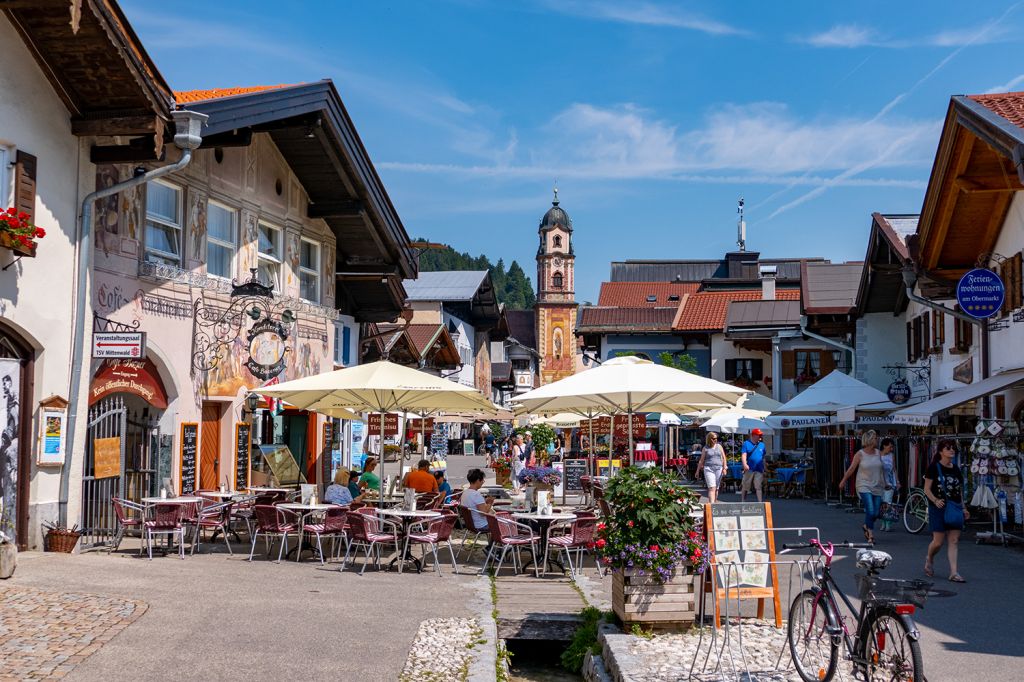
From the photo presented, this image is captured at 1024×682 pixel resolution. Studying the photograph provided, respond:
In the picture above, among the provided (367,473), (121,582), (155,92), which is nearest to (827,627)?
(121,582)

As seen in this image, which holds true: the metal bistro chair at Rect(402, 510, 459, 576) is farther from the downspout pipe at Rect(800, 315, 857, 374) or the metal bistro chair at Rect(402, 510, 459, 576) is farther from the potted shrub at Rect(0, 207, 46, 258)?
the downspout pipe at Rect(800, 315, 857, 374)

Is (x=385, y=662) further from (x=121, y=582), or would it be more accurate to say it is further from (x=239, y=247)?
(x=239, y=247)

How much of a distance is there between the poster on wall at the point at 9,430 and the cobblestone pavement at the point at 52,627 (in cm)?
249

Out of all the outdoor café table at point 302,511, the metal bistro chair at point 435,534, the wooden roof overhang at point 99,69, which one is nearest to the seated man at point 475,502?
the metal bistro chair at point 435,534

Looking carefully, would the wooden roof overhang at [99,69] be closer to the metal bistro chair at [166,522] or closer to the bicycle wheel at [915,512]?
the metal bistro chair at [166,522]

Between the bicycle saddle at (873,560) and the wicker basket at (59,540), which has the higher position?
the bicycle saddle at (873,560)

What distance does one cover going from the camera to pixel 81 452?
42.8ft

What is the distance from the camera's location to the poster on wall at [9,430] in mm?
11977

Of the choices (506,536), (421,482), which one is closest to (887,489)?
(421,482)

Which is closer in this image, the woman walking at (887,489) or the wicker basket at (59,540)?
the wicker basket at (59,540)

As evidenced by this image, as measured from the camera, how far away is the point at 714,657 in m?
8.05

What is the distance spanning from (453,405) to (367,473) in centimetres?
308

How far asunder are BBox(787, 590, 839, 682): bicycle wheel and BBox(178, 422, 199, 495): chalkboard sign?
10.5 meters

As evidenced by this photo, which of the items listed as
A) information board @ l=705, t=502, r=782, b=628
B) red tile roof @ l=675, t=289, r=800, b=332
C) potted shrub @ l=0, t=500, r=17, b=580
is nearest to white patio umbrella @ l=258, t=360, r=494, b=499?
potted shrub @ l=0, t=500, r=17, b=580
